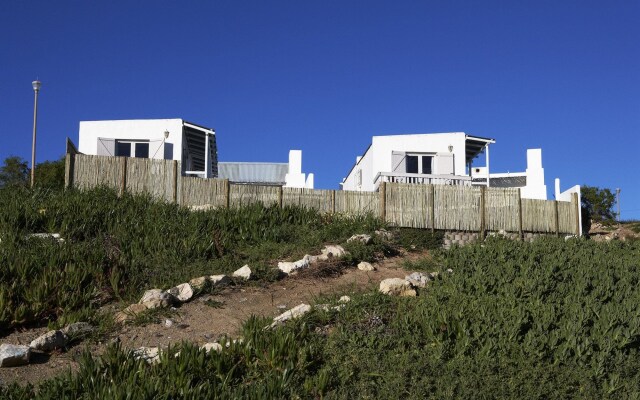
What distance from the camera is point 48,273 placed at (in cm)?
703

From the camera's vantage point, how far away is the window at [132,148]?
23547 millimetres

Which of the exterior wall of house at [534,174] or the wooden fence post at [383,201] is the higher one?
the exterior wall of house at [534,174]

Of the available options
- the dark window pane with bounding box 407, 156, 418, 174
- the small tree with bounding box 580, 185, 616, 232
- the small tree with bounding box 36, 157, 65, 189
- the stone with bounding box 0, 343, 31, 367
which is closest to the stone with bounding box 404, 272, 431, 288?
the stone with bounding box 0, 343, 31, 367

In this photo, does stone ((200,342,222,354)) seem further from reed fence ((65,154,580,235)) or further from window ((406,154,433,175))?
window ((406,154,433,175))

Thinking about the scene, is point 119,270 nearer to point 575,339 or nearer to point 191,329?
point 191,329

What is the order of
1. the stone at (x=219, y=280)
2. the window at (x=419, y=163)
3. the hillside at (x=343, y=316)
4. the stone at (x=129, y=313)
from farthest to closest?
1. the window at (x=419, y=163)
2. the stone at (x=219, y=280)
3. the stone at (x=129, y=313)
4. the hillside at (x=343, y=316)

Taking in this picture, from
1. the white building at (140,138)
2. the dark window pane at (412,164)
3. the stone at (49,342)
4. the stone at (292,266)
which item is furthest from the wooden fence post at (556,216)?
the stone at (49,342)

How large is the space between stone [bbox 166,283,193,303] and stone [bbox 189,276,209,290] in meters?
0.11

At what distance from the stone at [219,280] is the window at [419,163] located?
59.4 ft

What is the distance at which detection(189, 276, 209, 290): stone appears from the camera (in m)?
6.98

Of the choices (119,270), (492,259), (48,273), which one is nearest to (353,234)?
(492,259)

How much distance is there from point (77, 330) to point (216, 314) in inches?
57.1

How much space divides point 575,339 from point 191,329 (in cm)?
378

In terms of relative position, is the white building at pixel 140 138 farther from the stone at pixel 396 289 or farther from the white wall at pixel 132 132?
the stone at pixel 396 289
